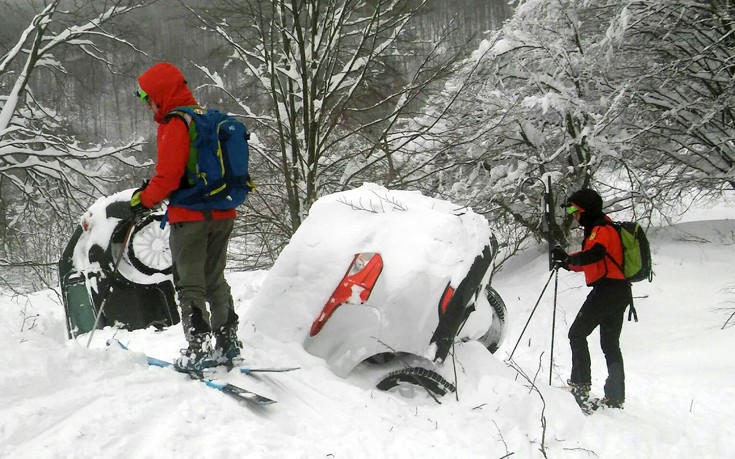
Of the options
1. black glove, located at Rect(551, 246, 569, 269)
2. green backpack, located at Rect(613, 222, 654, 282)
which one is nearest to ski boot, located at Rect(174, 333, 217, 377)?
black glove, located at Rect(551, 246, 569, 269)

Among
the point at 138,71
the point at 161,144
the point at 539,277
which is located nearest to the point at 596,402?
the point at 161,144

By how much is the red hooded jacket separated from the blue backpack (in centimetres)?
5

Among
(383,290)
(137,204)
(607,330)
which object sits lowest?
(607,330)

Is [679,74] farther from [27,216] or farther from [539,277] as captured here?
[27,216]

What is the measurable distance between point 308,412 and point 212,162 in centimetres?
150

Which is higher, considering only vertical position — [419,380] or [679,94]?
[679,94]

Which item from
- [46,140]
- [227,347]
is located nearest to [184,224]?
[227,347]

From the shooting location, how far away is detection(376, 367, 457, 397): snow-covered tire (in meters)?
3.16

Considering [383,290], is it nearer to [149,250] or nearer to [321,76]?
[149,250]

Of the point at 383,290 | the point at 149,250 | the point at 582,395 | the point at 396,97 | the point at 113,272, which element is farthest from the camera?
the point at 396,97

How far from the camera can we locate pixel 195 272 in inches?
123

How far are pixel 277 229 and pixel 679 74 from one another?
7.39m

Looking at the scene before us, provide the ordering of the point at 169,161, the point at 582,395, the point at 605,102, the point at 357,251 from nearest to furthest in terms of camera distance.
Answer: the point at 169,161 < the point at 357,251 < the point at 582,395 < the point at 605,102

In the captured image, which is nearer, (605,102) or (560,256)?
(560,256)
